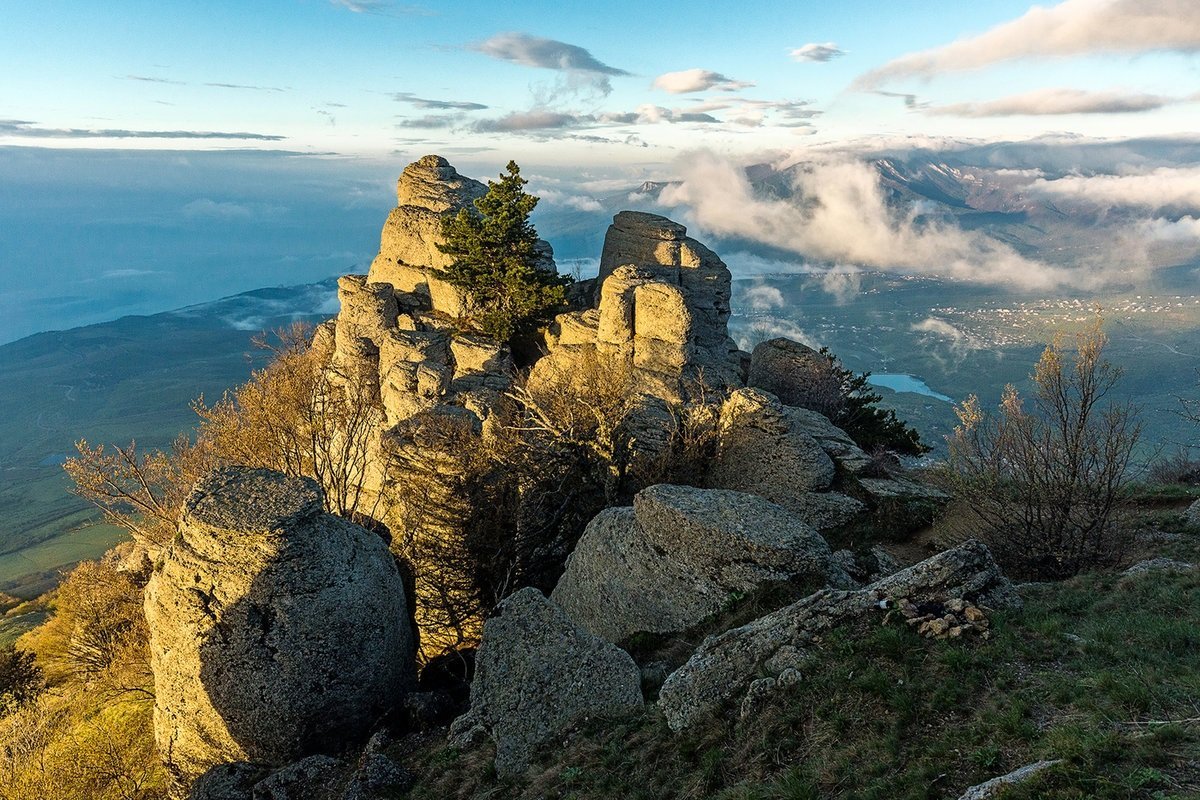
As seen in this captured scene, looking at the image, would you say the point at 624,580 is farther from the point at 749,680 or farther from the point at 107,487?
the point at 107,487

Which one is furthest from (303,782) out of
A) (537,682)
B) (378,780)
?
(537,682)

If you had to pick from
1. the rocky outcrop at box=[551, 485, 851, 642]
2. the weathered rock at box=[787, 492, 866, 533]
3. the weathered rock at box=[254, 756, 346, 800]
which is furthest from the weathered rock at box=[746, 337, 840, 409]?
the weathered rock at box=[254, 756, 346, 800]

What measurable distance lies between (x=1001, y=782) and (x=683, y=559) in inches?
421

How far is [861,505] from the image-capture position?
84.2 feet

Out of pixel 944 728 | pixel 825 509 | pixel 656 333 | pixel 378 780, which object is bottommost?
pixel 378 780

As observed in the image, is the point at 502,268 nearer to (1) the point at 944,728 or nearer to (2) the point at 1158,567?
(2) the point at 1158,567

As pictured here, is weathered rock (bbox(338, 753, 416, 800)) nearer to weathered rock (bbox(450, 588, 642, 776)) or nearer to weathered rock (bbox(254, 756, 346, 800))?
weathered rock (bbox(254, 756, 346, 800))

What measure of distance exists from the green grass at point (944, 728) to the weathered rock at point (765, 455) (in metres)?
12.3

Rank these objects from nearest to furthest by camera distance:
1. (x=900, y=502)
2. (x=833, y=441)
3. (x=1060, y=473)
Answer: (x=1060, y=473) < (x=900, y=502) < (x=833, y=441)

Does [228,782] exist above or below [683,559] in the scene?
below

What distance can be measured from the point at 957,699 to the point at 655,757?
198 inches

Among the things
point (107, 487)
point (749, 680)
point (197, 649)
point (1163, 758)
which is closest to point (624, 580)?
point (749, 680)

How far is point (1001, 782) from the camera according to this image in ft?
24.6

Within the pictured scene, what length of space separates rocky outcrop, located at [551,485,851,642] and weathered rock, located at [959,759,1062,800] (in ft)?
30.3
